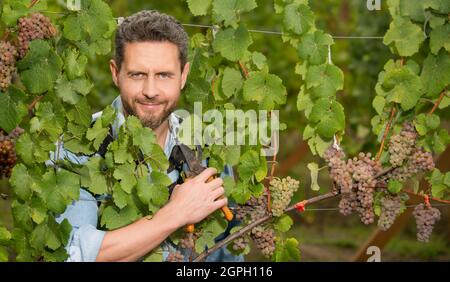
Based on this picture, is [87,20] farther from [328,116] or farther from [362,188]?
[362,188]

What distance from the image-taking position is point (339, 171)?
2748 mm

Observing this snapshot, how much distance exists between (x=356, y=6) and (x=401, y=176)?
3578mm

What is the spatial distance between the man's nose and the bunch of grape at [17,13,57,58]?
0.33 meters

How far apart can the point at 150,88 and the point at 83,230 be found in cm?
47

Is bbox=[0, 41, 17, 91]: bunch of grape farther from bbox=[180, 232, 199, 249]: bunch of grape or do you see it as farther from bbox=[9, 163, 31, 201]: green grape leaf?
bbox=[180, 232, 199, 249]: bunch of grape

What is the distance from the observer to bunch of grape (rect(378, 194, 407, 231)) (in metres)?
2.84

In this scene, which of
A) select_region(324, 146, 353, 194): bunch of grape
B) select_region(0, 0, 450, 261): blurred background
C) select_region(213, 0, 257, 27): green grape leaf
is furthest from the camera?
select_region(0, 0, 450, 261): blurred background

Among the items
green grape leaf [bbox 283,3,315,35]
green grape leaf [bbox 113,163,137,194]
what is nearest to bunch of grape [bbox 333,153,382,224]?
green grape leaf [bbox 283,3,315,35]

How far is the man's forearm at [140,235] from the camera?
8.50 ft

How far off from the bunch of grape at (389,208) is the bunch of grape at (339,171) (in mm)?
172

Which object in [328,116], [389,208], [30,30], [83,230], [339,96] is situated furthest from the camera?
[339,96]

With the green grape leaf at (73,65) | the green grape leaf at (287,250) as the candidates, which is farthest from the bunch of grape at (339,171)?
the green grape leaf at (73,65)

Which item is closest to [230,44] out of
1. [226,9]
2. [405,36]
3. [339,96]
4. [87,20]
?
[226,9]
